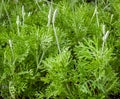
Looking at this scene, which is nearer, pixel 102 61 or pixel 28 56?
pixel 102 61

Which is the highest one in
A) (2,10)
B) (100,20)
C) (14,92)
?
(2,10)

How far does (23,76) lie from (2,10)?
46 centimetres

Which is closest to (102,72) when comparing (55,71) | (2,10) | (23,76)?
(55,71)

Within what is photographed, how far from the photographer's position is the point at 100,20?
3.88 ft

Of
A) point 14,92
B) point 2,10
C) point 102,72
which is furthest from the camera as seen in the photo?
point 2,10

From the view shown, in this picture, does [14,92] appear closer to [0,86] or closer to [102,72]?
[0,86]

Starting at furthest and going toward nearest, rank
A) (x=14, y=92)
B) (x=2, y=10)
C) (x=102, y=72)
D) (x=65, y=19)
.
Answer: (x=2, y=10) < (x=65, y=19) < (x=14, y=92) < (x=102, y=72)

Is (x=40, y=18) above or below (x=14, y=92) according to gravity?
above

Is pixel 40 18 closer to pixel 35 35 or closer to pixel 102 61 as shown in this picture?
pixel 35 35

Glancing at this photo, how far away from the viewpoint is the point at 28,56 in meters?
1.03

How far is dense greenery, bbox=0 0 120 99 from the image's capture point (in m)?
0.89

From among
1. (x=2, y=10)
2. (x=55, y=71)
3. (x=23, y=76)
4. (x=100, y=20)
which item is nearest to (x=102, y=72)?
(x=55, y=71)

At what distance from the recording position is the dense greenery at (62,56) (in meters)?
0.89

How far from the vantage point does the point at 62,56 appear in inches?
35.4
